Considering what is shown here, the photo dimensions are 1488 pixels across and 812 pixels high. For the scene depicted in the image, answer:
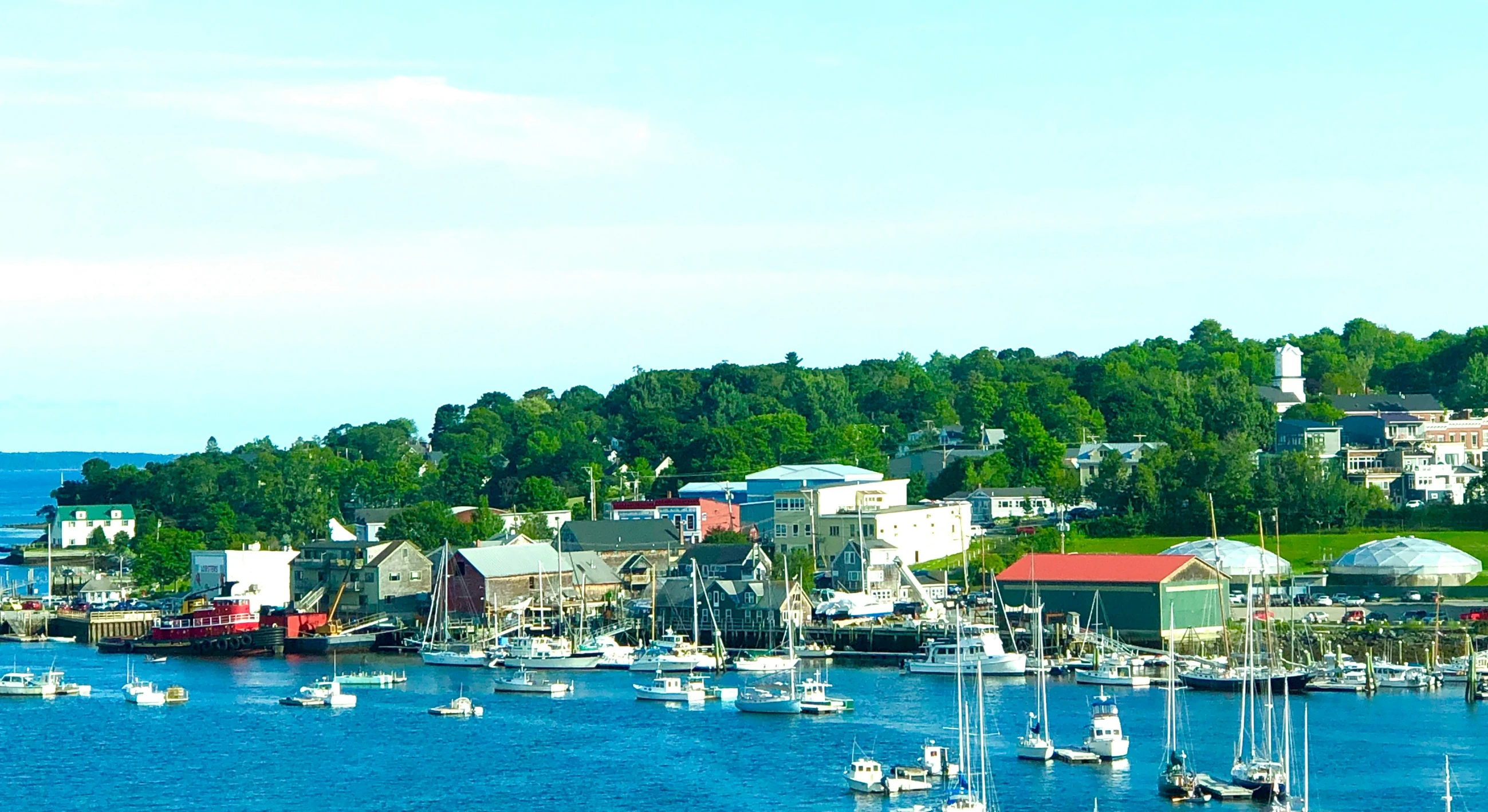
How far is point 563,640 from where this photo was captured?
78188 millimetres

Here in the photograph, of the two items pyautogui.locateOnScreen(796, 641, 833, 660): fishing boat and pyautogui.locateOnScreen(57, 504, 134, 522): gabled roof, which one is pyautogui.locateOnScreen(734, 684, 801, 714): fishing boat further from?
pyautogui.locateOnScreen(57, 504, 134, 522): gabled roof

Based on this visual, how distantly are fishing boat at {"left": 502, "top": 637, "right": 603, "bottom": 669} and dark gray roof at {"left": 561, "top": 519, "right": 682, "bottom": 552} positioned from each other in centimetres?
1997

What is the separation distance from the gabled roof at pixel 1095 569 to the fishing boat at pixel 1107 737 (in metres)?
21.8

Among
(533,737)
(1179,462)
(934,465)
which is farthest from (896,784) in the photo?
(934,465)

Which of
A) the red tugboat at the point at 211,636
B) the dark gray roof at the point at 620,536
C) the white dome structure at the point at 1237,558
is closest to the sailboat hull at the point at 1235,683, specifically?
the white dome structure at the point at 1237,558

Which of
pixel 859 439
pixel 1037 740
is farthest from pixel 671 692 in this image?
pixel 859 439

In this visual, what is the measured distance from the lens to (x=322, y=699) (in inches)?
2623

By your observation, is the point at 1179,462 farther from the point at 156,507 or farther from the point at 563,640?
the point at 156,507

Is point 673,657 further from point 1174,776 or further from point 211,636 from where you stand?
point 1174,776

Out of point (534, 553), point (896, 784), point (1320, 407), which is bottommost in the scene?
point (896, 784)

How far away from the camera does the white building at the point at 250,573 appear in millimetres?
95812

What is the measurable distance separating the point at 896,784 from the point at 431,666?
110 ft

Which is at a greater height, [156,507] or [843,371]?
[843,371]

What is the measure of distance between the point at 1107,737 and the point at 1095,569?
24.7 meters
